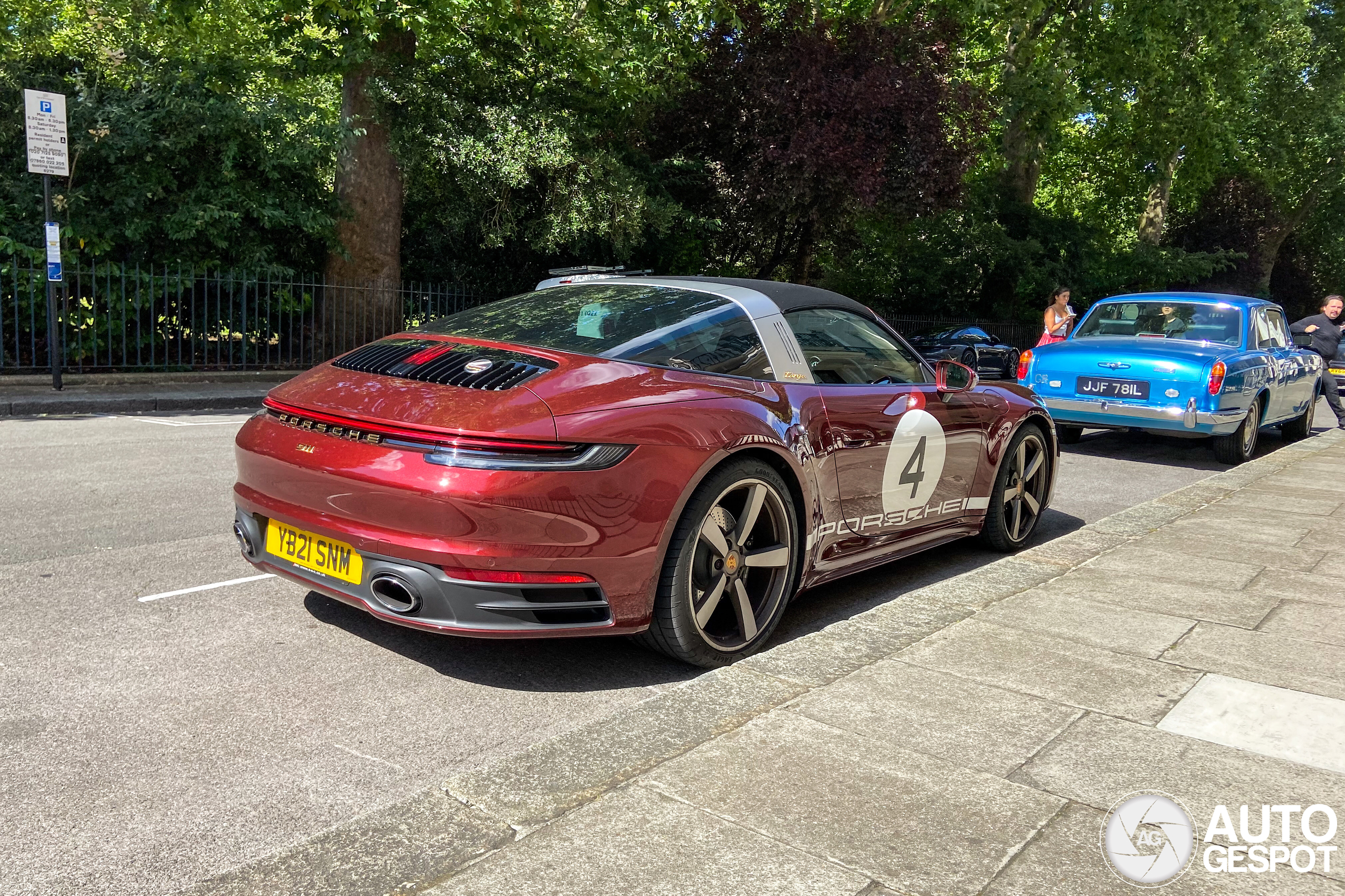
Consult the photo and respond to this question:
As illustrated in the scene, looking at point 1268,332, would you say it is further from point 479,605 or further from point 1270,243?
point 1270,243

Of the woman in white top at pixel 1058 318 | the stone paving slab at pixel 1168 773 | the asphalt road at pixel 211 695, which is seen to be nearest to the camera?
the asphalt road at pixel 211 695

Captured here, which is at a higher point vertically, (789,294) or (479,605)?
(789,294)

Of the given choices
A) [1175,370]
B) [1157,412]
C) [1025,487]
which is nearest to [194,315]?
[1157,412]

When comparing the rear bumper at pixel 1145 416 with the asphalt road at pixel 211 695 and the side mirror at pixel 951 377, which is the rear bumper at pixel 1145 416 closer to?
the asphalt road at pixel 211 695

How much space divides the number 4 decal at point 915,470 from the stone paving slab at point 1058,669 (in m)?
0.93

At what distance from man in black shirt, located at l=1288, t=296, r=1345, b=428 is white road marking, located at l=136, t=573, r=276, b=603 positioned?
45.8 feet

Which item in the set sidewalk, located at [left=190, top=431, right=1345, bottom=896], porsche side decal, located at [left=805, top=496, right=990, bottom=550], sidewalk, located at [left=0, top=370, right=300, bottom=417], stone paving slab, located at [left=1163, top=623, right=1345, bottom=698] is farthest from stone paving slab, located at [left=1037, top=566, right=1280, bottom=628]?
sidewalk, located at [left=0, top=370, right=300, bottom=417]

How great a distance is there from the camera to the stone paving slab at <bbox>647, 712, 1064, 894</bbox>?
250cm

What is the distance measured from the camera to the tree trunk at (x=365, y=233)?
1725 centimetres

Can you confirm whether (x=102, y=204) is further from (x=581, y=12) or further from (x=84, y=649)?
(x=84, y=649)

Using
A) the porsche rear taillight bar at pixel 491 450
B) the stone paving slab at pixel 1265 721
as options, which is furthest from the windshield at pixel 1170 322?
the porsche rear taillight bar at pixel 491 450

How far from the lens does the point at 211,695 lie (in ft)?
11.9

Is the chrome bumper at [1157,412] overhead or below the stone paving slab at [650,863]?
overhead

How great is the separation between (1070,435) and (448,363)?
405 inches
